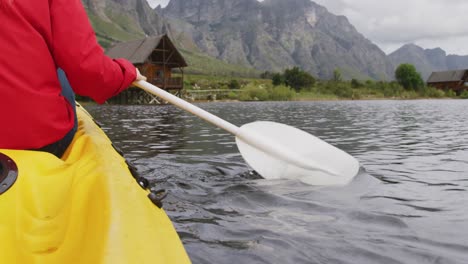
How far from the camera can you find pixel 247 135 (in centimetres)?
447

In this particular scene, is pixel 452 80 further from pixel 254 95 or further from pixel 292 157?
pixel 292 157

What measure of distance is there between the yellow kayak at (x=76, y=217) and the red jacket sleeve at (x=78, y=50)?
17.8 inches

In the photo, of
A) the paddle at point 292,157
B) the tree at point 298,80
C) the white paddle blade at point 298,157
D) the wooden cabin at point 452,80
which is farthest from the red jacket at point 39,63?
the wooden cabin at point 452,80

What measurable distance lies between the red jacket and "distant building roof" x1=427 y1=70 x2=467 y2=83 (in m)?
83.3

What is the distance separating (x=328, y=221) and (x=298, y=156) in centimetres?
150

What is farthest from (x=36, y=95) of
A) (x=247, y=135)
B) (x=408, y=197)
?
(x=408, y=197)

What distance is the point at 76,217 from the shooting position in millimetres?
1505

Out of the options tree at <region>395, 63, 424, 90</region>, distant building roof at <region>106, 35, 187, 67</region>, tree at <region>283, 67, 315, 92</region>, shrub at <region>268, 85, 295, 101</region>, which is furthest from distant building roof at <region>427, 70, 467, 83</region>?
distant building roof at <region>106, 35, 187, 67</region>

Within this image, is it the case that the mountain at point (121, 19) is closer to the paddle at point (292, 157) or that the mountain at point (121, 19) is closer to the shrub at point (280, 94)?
the shrub at point (280, 94)

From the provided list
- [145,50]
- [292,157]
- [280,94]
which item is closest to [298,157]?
[292,157]

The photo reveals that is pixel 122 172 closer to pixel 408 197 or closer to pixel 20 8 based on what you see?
pixel 20 8

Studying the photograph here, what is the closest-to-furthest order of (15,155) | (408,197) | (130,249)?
1. (130,249)
2. (15,155)
3. (408,197)

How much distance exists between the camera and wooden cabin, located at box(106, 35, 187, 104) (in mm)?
→ 29703

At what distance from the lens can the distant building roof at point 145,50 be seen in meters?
29.3
